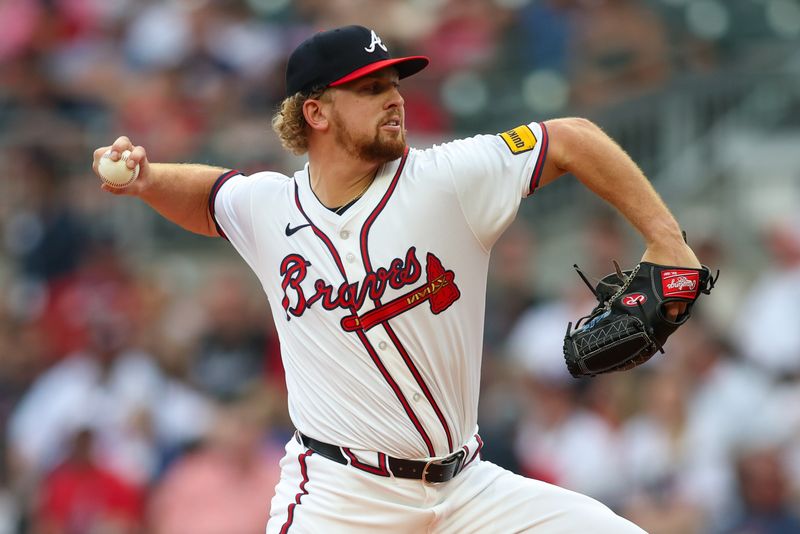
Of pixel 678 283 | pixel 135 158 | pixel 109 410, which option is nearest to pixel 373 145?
pixel 135 158

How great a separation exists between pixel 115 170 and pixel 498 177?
1323 millimetres

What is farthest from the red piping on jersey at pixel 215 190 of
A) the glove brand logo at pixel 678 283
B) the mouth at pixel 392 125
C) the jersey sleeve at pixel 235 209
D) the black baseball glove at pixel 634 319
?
the glove brand logo at pixel 678 283

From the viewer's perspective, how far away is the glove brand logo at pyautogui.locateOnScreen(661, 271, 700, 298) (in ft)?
13.6

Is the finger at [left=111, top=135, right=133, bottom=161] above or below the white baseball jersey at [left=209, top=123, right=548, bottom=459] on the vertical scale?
above

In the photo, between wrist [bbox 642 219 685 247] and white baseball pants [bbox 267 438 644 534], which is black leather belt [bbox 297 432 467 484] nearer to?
white baseball pants [bbox 267 438 644 534]

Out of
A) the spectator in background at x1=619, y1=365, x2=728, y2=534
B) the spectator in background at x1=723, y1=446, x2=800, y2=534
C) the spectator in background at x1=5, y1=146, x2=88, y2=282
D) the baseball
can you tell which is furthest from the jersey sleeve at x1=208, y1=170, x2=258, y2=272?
the spectator in background at x1=5, y1=146, x2=88, y2=282

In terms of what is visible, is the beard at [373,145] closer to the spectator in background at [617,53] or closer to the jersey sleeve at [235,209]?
the jersey sleeve at [235,209]

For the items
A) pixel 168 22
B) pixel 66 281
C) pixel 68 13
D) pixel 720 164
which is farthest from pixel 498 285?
pixel 68 13

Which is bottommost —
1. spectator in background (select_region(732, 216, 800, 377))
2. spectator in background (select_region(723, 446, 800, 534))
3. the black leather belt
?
spectator in background (select_region(723, 446, 800, 534))

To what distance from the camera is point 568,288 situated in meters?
9.41

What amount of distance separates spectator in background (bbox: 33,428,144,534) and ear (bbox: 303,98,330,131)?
428 centimetres

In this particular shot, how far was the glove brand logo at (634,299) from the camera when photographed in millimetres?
4199

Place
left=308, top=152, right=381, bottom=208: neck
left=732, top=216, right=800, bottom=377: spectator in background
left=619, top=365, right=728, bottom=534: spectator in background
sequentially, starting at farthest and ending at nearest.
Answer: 1. left=732, top=216, right=800, bottom=377: spectator in background
2. left=619, top=365, right=728, bottom=534: spectator in background
3. left=308, top=152, right=381, bottom=208: neck

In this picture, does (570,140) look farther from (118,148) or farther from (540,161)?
(118,148)
